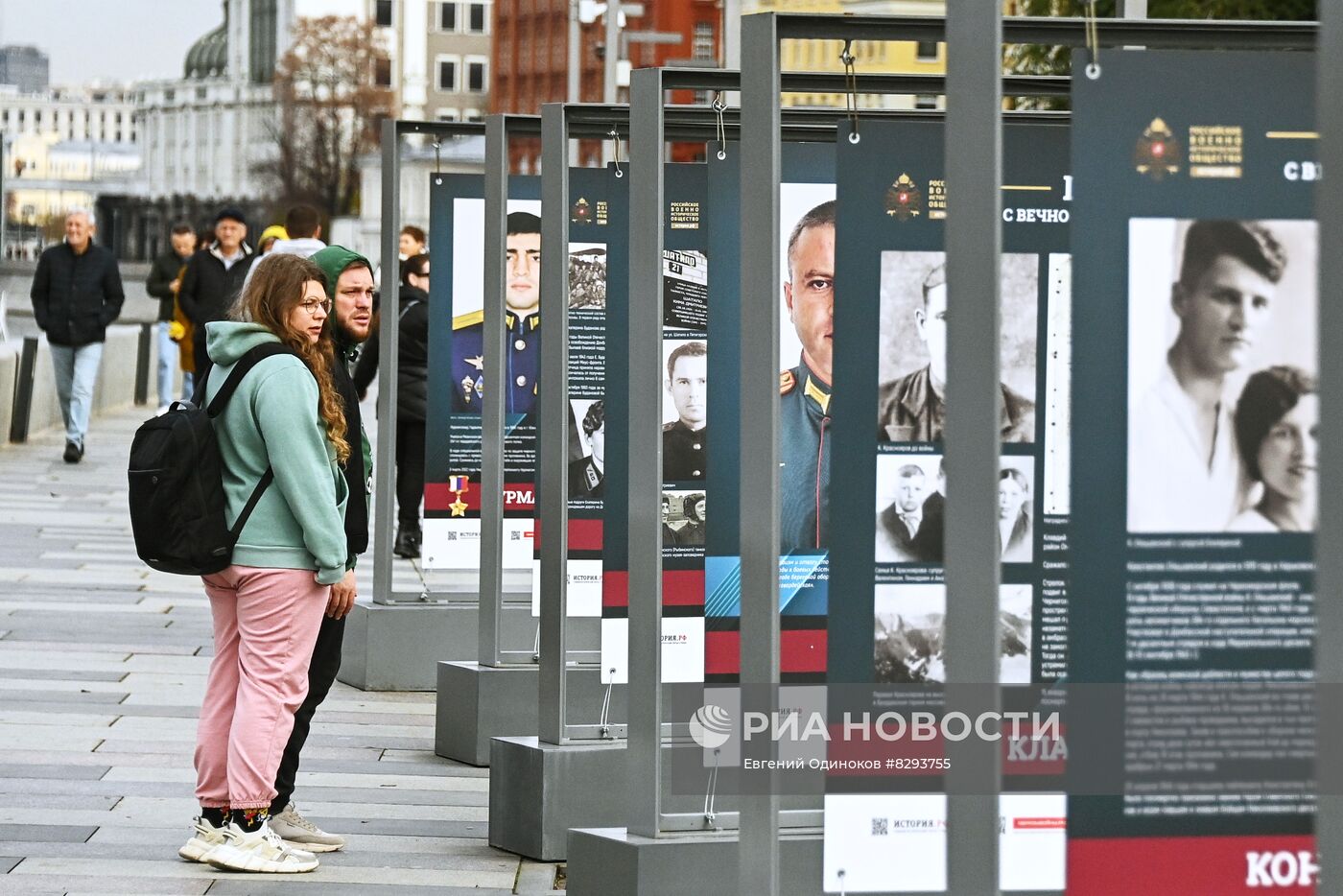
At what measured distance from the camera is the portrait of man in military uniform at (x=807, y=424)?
546 cm

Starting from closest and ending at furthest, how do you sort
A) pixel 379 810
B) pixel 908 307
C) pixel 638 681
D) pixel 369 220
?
pixel 908 307 < pixel 638 681 < pixel 379 810 < pixel 369 220

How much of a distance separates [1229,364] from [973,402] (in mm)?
397

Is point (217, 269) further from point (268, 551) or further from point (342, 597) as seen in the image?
point (268, 551)

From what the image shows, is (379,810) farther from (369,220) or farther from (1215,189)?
(369,220)

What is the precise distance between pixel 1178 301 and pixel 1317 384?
23 cm

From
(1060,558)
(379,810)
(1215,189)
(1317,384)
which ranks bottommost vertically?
(379,810)

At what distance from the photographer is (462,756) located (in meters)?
8.48

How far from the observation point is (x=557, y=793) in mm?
6922

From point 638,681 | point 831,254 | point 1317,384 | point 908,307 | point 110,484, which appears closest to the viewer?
point 1317,384

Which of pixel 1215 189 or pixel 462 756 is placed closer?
pixel 1215 189

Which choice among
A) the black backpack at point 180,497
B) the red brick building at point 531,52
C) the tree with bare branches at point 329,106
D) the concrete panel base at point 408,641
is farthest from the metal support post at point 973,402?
the tree with bare branches at point 329,106

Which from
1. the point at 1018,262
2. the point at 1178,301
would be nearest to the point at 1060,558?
the point at 1018,262

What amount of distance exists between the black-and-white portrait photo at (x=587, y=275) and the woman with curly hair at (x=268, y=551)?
4.98ft

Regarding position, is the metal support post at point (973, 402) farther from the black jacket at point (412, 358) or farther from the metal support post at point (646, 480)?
the black jacket at point (412, 358)
